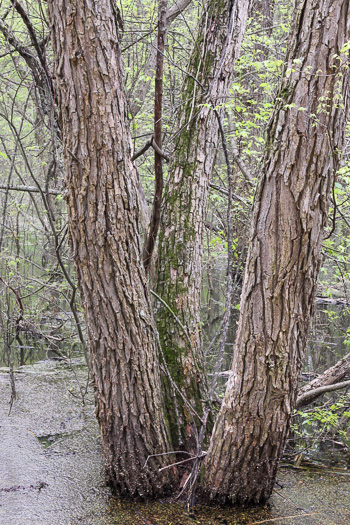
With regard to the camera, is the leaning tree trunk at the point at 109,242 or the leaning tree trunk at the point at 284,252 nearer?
the leaning tree trunk at the point at 284,252

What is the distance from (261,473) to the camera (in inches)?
97.7

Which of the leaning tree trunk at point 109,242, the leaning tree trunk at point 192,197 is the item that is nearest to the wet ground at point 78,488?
the leaning tree trunk at point 109,242

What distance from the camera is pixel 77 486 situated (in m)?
2.84

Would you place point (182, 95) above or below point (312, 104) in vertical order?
above

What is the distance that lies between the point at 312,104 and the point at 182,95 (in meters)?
1.55

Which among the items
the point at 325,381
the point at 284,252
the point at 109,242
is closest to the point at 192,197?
the point at 109,242

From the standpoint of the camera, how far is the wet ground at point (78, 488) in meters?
2.49

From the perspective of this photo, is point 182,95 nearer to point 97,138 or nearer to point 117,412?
point 97,138

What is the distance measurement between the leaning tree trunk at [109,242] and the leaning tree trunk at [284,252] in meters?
0.44

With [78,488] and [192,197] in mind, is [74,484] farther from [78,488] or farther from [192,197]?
[192,197]

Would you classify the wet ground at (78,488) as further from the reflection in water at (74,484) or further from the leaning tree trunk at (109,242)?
the leaning tree trunk at (109,242)

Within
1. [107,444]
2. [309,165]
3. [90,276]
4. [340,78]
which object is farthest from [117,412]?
[340,78]

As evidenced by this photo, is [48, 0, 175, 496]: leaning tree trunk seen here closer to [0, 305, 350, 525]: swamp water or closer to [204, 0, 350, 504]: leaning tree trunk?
[0, 305, 350, 525]: swamp water

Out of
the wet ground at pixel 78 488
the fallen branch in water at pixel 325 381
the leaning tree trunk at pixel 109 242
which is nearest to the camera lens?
the leaning tree trunk at pixel 109 242
